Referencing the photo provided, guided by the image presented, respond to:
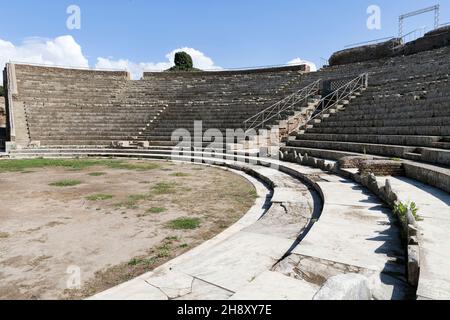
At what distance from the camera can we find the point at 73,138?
1917cm

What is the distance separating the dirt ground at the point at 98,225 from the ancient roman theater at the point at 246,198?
0.10 feet

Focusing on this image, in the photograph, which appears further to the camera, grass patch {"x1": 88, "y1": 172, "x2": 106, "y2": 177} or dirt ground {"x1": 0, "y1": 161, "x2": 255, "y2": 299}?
grass patch {"x1": 88, "y1": 172, "x2": 106, "y2": 177}

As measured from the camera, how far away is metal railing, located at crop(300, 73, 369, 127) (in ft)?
50.0

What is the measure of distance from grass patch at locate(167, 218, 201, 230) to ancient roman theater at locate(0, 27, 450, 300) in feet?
0.12

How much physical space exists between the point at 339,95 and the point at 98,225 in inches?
579

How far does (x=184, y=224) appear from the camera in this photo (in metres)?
5.27

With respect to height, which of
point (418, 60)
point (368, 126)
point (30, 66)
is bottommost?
point (368, 126)

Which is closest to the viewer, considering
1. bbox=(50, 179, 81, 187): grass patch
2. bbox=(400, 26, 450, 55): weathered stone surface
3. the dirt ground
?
the dirt ground

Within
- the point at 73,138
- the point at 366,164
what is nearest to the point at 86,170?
the point at 73,138

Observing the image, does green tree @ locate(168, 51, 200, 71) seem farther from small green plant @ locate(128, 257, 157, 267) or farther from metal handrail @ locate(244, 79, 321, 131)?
small green plant @ locate(128, 257, 157, 267)

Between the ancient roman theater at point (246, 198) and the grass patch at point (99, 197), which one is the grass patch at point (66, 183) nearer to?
the ancient roman theater at point (246, 198)

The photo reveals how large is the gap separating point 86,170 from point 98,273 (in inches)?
363

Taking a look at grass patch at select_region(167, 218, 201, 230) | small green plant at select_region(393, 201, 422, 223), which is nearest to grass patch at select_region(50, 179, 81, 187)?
grass patch at select_region(167, 218, 201, 230)
